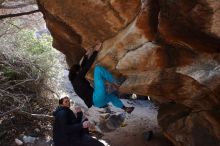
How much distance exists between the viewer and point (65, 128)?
230 inches

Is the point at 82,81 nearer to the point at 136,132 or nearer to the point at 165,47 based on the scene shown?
the point at 165,47

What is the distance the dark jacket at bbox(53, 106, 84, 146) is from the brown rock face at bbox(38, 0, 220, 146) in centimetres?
133

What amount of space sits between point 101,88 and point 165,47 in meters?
1.23

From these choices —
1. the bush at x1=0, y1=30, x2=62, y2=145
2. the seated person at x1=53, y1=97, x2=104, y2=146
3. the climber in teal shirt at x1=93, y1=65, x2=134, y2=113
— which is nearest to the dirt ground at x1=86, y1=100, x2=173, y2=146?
the bush at x1=0, y1=30, x2=62, y2=145

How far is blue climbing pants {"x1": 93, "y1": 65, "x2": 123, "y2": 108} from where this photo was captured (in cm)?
638

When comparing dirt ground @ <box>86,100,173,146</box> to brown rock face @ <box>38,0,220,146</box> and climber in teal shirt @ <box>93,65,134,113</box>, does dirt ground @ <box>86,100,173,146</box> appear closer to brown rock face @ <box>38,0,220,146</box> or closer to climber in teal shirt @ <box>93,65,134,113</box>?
brown rock face @ <box>38,0,220,146</box>

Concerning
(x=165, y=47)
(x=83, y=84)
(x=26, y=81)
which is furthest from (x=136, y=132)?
(x=165, y=47)

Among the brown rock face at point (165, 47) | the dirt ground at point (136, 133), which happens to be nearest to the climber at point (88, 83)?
the brown rock face at point (165, 47)

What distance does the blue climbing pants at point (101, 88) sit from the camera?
6383mm

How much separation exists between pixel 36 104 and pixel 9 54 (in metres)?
1.50

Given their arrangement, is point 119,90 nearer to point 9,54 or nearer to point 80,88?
point 80,88

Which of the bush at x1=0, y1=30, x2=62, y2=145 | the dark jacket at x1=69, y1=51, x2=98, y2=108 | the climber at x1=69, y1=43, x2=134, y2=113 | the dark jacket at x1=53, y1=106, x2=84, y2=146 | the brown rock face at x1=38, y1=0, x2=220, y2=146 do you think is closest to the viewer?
the brown rock face at x1=38, y1=0, x2=220, y2=146

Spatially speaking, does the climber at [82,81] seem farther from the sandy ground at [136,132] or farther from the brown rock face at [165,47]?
the sandy ground at [136,132]

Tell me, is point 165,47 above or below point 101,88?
above
